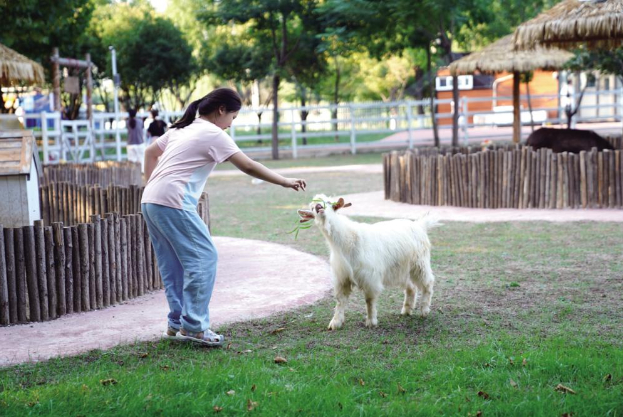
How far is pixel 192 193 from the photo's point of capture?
5520 mm

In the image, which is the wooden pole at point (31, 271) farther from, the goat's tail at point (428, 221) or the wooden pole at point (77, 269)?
the goat's tail at point (428, 221)

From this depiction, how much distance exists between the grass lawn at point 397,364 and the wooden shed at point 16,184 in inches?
160

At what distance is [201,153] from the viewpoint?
5445 mm

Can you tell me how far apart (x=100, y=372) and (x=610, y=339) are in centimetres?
361

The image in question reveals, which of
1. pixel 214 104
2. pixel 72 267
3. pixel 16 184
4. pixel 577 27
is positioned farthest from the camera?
pixel 577 27

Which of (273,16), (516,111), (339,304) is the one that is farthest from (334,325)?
(273,16)

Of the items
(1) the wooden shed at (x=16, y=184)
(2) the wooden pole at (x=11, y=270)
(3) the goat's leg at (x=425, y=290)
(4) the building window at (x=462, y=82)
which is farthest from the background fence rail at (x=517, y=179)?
(4) the building window at (x=462, y=82)

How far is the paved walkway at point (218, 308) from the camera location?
19.0ft

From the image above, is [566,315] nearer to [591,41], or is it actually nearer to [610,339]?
[610,339]

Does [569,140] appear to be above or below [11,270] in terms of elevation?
above

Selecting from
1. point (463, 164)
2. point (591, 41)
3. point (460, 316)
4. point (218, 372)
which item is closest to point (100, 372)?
point (218, 372)

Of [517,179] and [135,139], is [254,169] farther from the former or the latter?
[135,139]

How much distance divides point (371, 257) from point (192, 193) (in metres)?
1.59

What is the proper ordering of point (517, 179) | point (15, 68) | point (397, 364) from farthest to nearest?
point (15, 68)
point (517, 179)
point (397, 364)
